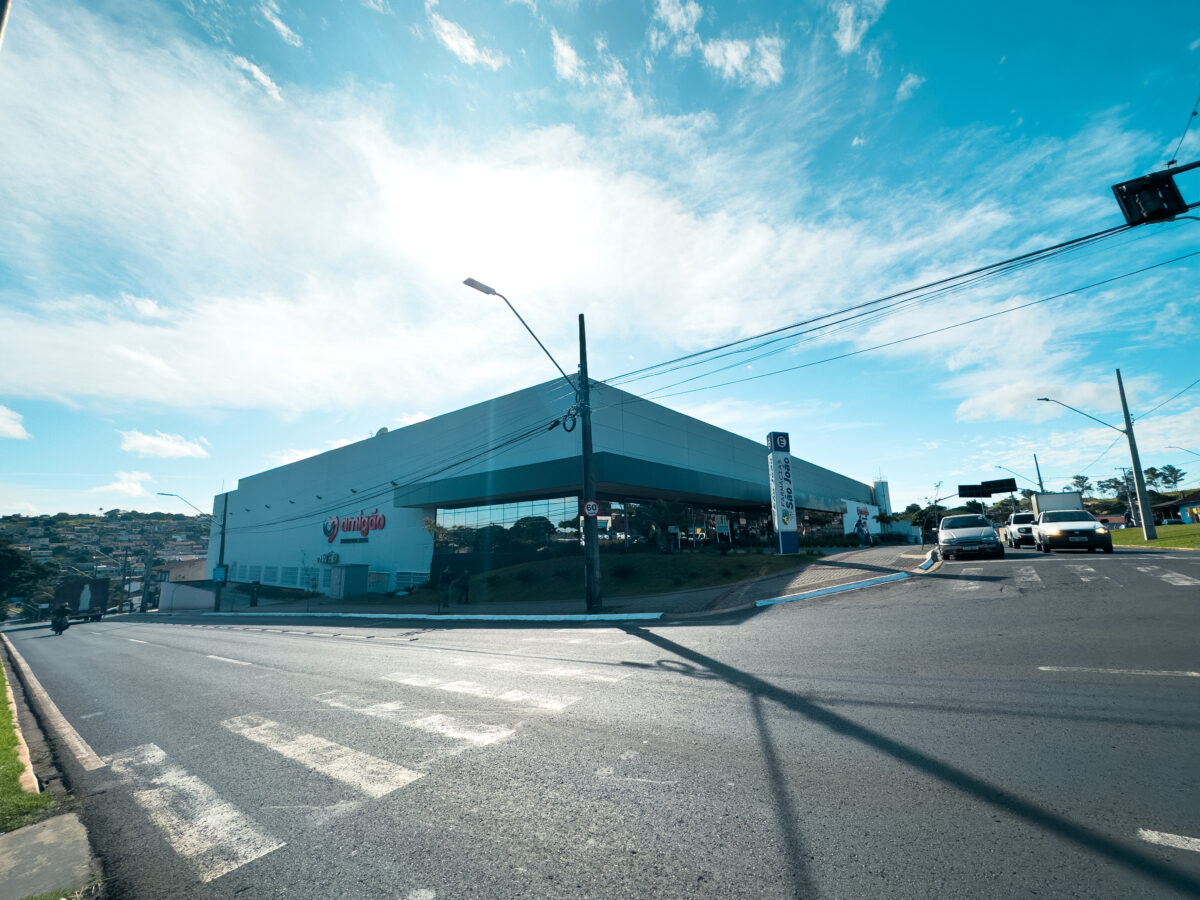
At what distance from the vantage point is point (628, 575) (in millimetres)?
23859

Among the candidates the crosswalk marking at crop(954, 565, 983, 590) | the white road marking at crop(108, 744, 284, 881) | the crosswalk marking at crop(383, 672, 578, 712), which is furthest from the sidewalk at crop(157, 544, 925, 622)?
the white road marking at crop(108, 744, 284, 881)

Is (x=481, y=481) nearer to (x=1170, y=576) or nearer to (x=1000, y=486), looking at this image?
(x=1170, y=576)

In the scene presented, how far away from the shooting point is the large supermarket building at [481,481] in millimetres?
30484

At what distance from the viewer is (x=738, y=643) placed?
9.40 meters

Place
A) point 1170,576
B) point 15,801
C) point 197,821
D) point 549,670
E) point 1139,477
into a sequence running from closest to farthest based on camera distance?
point 197,821
point 15,801
point 549,670
point 1170,576
point 1139,477

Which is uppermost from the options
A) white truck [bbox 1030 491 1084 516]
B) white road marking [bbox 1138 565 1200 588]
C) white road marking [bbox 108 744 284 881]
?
white truck [bbox 1030 491 1084 516]

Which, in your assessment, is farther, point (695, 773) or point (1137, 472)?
point (1137, 472)

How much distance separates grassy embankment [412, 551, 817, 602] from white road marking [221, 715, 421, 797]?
1559cm

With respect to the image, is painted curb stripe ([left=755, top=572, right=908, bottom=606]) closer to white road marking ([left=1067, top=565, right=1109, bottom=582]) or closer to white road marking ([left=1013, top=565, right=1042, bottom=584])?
white road marking ([left=1013, top=565, right=1042, bottom=584])

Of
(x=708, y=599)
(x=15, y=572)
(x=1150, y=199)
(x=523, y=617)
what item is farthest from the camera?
(x=15, y=572)

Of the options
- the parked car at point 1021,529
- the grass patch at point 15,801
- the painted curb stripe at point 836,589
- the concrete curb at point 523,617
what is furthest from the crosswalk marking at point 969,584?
the grass patch at point 15,801

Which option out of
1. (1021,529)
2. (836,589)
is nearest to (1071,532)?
(1021,529)

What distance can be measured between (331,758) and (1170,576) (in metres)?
17.1

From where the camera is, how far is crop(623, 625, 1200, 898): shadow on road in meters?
2.62
